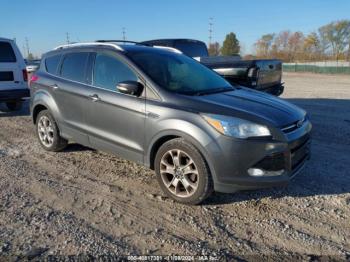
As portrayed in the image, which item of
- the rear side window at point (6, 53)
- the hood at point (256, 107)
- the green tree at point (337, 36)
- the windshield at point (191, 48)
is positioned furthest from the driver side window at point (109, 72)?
the green tree at point (337, 36)

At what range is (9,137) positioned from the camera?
7.20 meters

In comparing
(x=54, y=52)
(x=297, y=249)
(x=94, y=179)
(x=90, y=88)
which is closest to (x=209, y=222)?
(x=297, y=249)

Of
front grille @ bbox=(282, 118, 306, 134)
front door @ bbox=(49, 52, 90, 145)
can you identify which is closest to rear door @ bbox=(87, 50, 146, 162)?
front door @ bbox=(49, 52, 90, 145)

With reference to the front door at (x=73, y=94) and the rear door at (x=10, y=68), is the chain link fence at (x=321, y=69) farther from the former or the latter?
the front door at (x=73, y=94)

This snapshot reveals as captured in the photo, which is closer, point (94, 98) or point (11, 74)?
point (94, 98)

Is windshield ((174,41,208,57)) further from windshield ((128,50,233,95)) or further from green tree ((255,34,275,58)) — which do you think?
green tree ((255,34,275,58))

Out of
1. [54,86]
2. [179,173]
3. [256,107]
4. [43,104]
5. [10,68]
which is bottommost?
[179,173]

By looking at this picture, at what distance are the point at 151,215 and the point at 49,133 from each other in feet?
9.97

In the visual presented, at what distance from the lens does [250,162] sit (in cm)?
372

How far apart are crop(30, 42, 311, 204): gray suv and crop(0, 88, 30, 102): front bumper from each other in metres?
3.88

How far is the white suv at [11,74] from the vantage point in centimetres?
899

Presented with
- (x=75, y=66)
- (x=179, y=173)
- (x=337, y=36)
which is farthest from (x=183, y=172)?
(x=337, y=36)

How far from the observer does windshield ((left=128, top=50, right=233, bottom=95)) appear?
14.7ft

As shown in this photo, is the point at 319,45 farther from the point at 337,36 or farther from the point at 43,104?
the point at 43,104
